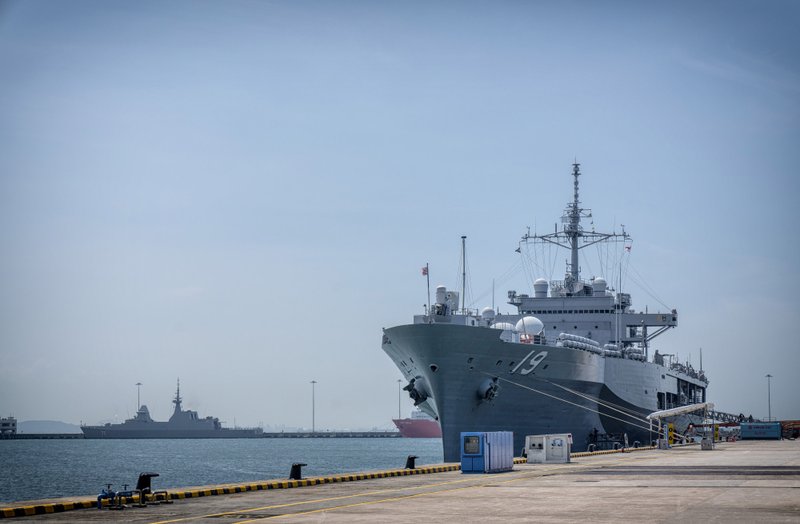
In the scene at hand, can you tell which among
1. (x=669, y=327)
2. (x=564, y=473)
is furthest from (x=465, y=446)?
(x=669, y=327)

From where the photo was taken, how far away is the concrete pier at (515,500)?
15539 millimetres

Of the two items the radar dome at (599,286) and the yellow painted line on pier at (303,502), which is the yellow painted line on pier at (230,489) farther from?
the radar dome at (599,286)

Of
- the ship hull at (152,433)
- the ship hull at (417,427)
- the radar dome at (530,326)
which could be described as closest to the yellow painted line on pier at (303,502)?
the radar dome at (530,326)

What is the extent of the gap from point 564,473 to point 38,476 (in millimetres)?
46781

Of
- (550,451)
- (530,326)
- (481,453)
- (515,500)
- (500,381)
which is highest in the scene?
(530,326)

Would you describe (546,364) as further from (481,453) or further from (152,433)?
(152,433)

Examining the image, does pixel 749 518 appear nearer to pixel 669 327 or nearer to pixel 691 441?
pixel 669 327

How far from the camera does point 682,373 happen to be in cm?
5944

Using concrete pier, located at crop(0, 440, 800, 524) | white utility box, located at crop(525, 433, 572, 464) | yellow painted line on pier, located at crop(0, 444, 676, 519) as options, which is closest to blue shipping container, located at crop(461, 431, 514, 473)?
concrete pier, located at crop(0, 440, 800, 524)

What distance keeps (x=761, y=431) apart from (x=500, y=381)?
1710 inches

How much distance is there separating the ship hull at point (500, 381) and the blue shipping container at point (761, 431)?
3385 centimetres

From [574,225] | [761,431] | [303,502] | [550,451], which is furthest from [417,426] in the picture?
[303,502]

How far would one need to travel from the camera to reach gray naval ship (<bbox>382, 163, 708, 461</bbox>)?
3672 cm

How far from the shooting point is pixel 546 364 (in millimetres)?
39000
